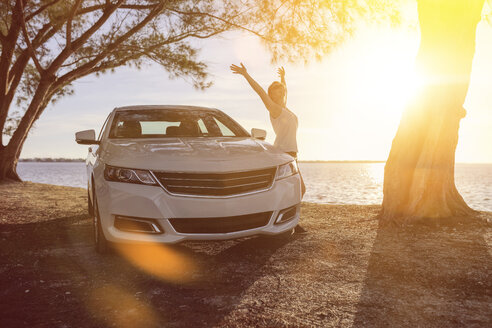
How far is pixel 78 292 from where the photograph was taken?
12.5 feet

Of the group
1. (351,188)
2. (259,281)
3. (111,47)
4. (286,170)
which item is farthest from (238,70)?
(351,188)

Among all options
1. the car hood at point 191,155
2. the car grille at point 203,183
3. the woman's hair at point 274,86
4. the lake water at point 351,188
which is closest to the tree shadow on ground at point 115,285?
the car grille at point 203,183

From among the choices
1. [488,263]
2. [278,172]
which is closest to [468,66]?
[488,263]

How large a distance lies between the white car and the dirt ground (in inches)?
15.2

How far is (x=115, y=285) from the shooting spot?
3971 millimetres

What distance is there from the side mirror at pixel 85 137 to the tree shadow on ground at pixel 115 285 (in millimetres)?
1237

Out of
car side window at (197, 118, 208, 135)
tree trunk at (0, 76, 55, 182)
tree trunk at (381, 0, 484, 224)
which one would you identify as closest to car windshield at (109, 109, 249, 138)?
car side window at (197, 118, 208, 135)

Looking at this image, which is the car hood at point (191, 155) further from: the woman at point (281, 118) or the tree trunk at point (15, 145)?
the tree trunk at point (15, 145)

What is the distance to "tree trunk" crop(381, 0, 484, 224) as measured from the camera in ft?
23.1

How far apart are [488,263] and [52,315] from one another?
4045 mm

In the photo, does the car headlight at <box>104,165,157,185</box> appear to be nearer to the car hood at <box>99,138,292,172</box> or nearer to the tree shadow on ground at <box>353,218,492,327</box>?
the car hood at <box>99,138,292,172</box>

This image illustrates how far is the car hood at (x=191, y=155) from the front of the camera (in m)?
4.30

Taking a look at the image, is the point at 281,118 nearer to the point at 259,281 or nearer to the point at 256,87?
the point at 256,87

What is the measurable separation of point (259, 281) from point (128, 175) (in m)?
1.53
